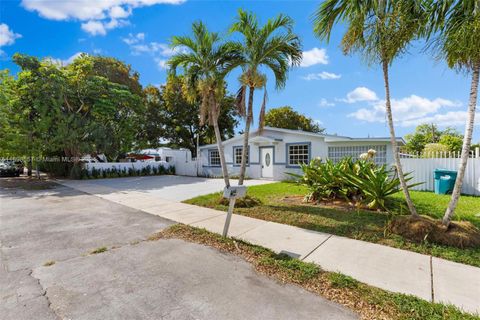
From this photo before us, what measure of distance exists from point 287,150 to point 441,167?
7.51 metres

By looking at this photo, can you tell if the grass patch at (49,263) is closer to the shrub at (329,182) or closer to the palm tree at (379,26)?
the palm tree at (379,26)

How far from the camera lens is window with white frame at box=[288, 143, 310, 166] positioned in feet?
47.2

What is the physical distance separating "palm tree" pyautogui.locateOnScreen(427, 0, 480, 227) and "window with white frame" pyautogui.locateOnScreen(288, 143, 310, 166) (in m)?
9.99

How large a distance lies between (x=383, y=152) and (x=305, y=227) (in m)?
8.82

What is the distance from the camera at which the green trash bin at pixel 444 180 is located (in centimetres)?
903

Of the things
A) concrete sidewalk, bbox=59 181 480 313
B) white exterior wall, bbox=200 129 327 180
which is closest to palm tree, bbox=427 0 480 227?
concrete sidewalk, bbox=59 181 480 313

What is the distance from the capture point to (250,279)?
10.6ft

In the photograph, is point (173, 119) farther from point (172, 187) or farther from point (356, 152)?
point (356, 152)

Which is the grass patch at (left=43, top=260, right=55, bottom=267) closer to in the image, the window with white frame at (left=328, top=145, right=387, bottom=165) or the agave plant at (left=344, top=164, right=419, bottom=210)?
the agave plant at (left=344, top=164, right=419, bottom=210)

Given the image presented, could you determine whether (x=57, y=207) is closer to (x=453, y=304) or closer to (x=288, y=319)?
(x=288, y=319)

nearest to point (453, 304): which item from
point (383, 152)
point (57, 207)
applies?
point (57, 207)

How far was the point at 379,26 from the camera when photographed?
4438 millimetres

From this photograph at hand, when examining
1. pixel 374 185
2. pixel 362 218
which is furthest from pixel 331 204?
pixel 362 218

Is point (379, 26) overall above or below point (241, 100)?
above
